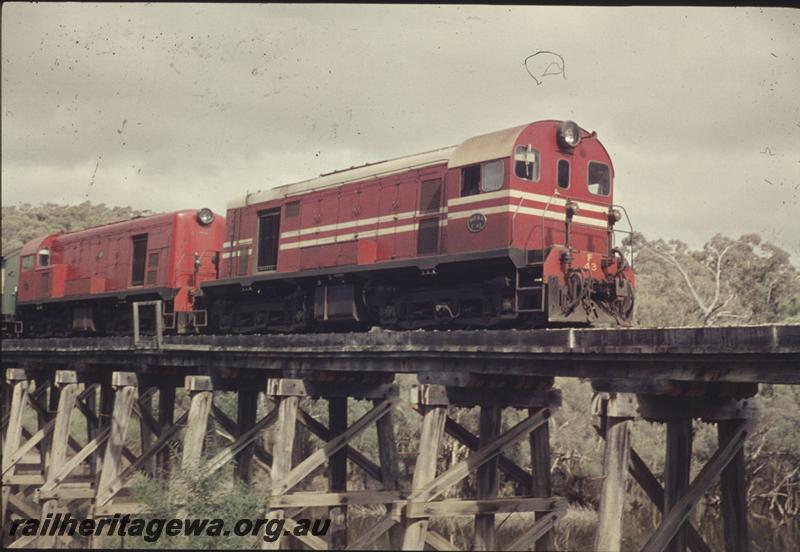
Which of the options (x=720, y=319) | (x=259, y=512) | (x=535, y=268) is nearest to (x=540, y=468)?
(x=535, y=268)

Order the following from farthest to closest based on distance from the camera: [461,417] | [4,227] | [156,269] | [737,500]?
1. [4,227]
2. [461,417]
3. [156,269]
4. [737,500]

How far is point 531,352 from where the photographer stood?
10.6 metres

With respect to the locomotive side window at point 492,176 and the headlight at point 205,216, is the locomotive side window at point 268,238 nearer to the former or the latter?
the headlight at point 205,216

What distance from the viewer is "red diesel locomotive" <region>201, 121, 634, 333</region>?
13203 millimetres

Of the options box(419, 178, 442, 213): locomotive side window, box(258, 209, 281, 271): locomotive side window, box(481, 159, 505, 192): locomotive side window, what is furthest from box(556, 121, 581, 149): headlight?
box(258, 209, 281, 271): locomotive side window

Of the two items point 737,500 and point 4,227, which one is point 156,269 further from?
point 4,227

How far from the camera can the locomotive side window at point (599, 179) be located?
1506cm

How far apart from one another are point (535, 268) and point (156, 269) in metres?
11.7

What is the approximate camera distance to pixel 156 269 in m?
21.7

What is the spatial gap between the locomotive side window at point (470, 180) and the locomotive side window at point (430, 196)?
0.63 m

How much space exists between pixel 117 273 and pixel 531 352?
15.5 meters

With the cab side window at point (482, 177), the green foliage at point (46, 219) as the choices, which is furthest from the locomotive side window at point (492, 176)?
the green foliage at point (46, 219)

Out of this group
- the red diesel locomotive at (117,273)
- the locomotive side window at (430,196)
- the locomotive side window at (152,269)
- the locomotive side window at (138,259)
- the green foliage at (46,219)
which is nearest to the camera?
the locomotive side window at (430,196)

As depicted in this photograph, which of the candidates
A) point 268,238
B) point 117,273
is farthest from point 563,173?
point 117,273
